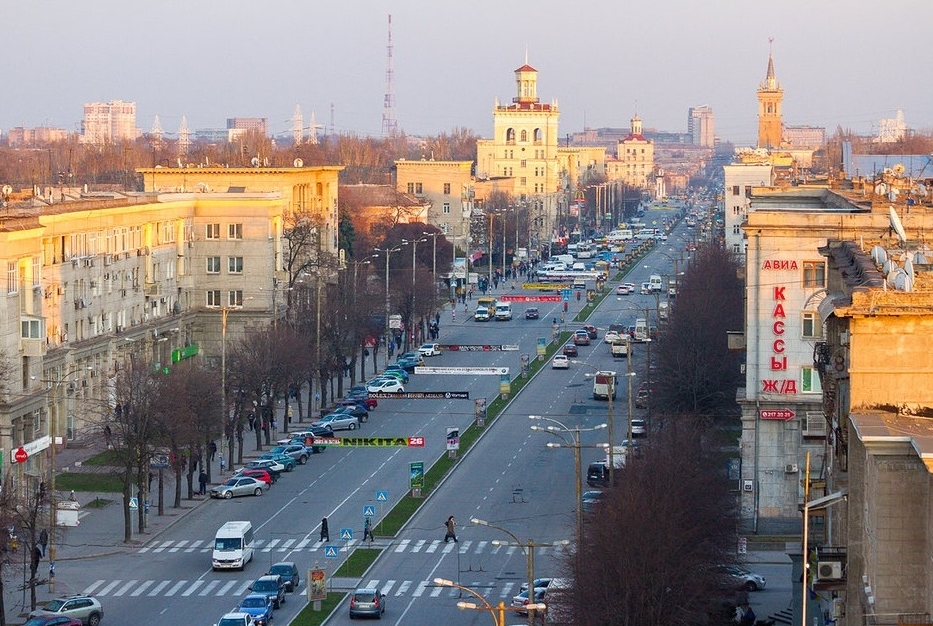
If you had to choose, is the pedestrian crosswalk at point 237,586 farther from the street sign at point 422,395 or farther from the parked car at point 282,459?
the street sign at point 422,395

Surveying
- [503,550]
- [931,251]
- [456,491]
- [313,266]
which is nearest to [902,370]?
[931,251]

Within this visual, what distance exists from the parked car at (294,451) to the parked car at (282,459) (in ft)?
0.75

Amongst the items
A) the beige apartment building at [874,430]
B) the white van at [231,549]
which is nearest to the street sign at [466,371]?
Answer: the beige apartment building at [874,430]

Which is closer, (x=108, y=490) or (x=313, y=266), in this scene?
(x=108, y=490)

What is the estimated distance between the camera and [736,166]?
117375mm

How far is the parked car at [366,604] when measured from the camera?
128 ft

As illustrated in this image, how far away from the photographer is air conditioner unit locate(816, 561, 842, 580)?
25378mm

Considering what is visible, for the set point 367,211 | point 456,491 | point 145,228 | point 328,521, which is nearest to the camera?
point 328,521

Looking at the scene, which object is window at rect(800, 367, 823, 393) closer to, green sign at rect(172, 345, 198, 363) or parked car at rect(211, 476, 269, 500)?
parked car at rect(211, 476, 269, 500)

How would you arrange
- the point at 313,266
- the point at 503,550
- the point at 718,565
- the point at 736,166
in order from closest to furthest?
the point at 718,565 < the point at 503,550 < the point at 313,266 < the point at 736,166

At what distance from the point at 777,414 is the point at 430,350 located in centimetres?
3540

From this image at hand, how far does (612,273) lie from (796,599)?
321ft

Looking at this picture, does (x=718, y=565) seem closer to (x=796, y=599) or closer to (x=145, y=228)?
(x=796, y=599)

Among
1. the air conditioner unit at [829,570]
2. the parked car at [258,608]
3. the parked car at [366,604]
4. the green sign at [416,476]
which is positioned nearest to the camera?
the air conditioner unit at [829,570]
